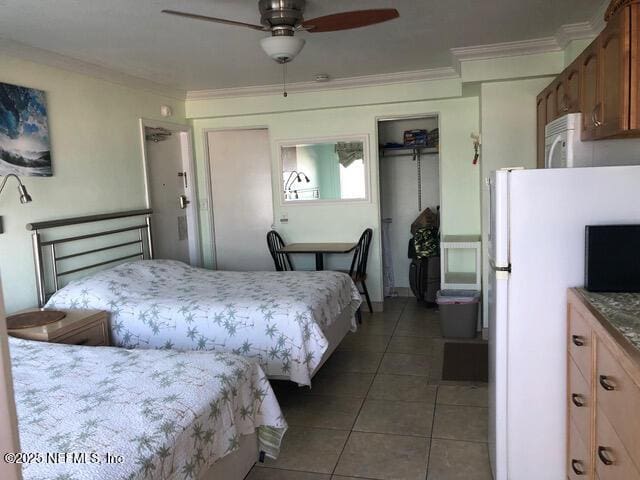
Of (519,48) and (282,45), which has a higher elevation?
(519,48)

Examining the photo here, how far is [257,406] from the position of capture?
2262mm

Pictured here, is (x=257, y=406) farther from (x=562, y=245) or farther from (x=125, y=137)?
(x=125, y=137)

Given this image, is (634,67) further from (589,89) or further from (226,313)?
(226,313)

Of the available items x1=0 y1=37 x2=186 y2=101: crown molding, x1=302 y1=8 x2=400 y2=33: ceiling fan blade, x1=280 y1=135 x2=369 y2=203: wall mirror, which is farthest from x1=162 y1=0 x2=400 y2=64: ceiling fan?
x1=280 y1=135 x2=369 y2=203: wall mirror

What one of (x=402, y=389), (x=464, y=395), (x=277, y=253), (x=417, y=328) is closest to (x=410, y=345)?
(x=417, y=328)

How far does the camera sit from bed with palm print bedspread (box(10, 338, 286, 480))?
1503mm

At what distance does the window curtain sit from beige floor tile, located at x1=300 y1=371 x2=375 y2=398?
2.36 meters

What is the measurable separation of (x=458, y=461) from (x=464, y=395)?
79cm

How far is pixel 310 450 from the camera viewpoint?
8.82 feet

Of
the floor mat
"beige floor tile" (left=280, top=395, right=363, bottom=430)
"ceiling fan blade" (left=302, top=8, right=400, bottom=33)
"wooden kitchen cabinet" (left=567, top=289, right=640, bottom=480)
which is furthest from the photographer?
the floor mat

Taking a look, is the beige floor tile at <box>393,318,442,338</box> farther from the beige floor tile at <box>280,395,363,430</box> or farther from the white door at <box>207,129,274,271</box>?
the white door at <box>207,129,274,271</box>

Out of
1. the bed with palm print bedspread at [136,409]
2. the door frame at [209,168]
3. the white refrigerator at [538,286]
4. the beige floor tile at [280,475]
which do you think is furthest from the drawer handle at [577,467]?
the door frame at [209,168]

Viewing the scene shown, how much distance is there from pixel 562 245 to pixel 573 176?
27 cm

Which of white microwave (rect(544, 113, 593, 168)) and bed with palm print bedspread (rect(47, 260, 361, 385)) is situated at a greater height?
white microwave (rect(544, 113, 593, 168))
